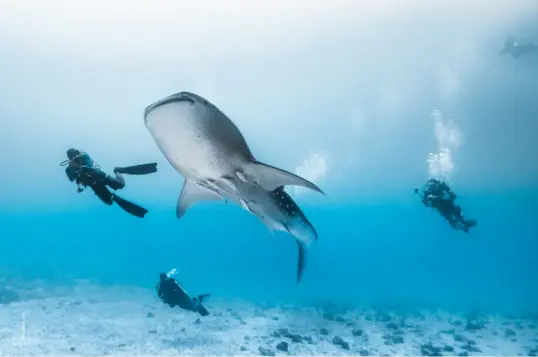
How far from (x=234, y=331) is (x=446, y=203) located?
402 inches

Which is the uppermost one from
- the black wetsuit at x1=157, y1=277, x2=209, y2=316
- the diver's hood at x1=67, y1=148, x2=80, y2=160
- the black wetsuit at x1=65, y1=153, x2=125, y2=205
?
the diver's hood at x1=67, y1=148, x2=80, y2=160

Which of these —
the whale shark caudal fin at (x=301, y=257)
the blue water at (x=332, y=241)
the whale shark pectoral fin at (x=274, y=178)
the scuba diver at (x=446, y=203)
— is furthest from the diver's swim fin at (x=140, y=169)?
the blue water at (x=332, y=241)

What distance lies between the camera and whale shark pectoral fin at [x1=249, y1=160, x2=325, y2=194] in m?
3.67

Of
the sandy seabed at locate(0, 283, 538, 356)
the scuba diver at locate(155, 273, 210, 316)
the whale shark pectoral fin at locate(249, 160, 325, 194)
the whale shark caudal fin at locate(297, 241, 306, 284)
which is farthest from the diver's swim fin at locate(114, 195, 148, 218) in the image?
the sandy seabed at locate(0, 283, 538, 356)

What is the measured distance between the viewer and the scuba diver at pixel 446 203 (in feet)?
45.9

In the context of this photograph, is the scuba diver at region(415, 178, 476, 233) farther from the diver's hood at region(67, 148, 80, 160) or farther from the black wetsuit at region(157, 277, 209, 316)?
the diver's hood at region(67, 148, 80, 160)

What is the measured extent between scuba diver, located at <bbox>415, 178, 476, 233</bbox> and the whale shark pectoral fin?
11.9 meters

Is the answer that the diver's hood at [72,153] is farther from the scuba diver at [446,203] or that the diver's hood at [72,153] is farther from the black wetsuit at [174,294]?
the scuba diver at [446,203]

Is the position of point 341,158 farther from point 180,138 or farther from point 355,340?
point 180,138

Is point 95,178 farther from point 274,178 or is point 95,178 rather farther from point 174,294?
point 174,294

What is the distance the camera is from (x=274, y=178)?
3982 mm

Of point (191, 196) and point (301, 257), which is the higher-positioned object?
point (191, 196)

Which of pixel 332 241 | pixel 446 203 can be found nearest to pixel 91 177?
pixel 446 203

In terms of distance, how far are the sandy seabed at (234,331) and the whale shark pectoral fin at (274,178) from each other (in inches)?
361
